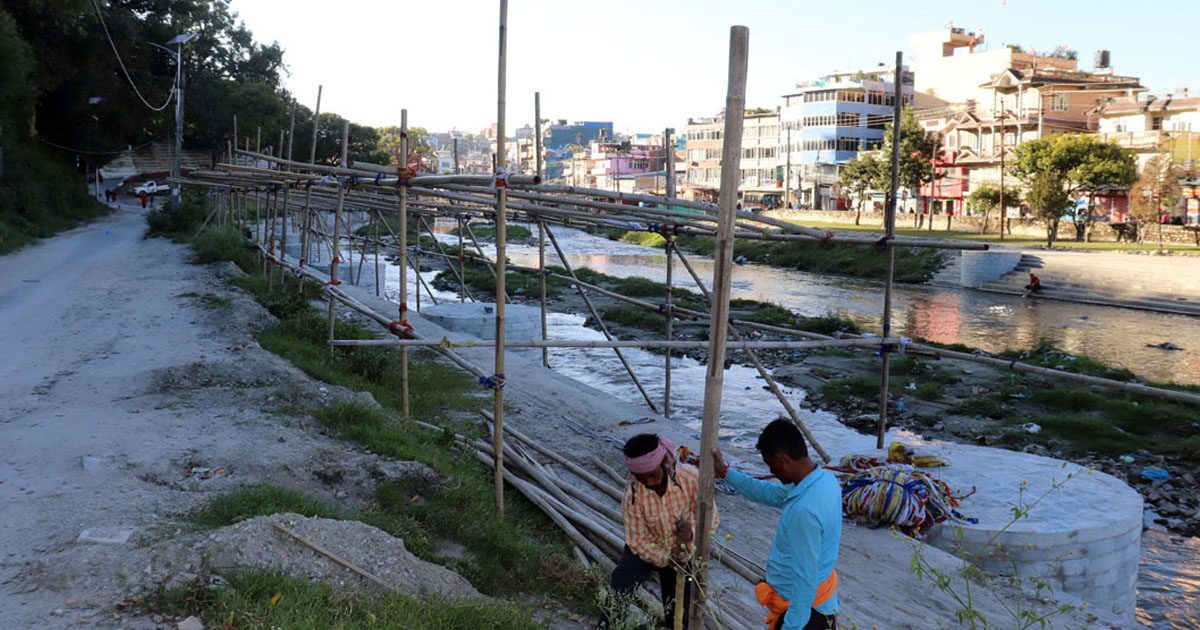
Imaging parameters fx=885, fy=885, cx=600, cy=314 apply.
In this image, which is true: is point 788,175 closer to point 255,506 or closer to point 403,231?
point 403,231

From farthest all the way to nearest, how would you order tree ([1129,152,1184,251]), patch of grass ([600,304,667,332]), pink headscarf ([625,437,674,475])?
1. tree ([1129,152,1184,251])
2. patch of grass ([600,304,667,332])
3. pink headscarf ([625,437,674,475])

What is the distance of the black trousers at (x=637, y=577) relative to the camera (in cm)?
425

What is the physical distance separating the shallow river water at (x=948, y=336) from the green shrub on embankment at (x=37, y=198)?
9324mm

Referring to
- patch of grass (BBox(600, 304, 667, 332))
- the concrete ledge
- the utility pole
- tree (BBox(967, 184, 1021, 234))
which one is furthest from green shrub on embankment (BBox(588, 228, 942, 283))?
the utility pole

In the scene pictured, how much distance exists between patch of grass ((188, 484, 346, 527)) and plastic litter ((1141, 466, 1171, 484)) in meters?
9.37

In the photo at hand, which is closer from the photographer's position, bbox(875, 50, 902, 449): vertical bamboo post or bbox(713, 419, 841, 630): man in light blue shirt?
bbox(713, 419, 841, 630): man in light blue shirt

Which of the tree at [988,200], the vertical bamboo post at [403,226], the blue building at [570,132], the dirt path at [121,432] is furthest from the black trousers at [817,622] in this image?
the blue building at [570,132]

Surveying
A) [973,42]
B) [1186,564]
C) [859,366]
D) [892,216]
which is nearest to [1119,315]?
[859,366]

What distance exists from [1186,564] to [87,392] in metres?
10.3

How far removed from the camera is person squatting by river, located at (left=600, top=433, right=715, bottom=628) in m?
4.06

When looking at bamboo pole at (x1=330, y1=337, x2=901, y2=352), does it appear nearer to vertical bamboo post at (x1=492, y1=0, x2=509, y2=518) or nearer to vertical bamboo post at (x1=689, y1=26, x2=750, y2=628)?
vertical bamboo post at (x1=492, y1=0, x2=509, y2=518)

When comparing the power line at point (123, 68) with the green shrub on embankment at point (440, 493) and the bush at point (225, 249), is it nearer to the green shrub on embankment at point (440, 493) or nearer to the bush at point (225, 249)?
the bush at point (225, 249)

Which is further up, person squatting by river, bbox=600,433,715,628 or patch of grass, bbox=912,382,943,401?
person squatting by river, bbox=600,433,715,628

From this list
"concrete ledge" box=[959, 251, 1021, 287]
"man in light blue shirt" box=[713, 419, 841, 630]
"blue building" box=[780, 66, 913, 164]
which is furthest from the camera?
"blue building" box=[780, 66, 913, 164]
